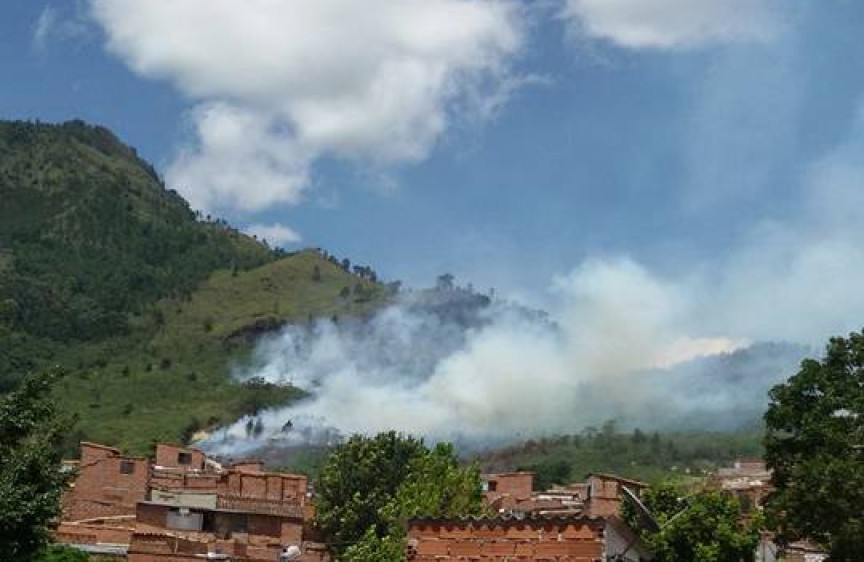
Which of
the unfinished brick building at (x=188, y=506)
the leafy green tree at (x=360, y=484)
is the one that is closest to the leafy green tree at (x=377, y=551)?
the unfinished brick building at (x=188, y=506)

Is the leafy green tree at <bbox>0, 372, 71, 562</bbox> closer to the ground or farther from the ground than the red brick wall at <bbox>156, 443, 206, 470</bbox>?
closer to the ground

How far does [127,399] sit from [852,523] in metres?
135

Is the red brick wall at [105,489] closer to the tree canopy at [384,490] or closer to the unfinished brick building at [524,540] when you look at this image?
the tree canopy at [384,490]

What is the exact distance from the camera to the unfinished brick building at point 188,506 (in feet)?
192

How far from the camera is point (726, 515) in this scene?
41.8 meters

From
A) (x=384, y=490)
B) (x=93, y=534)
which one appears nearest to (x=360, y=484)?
(x=384, y=490)

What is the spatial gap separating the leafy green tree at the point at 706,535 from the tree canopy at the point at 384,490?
1245 cm

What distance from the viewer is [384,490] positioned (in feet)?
215

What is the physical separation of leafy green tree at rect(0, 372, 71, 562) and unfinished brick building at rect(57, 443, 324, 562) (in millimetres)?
20453

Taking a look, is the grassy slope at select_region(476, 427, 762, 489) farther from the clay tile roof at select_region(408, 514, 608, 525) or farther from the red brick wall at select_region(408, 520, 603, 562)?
the red brick wall at select_region(408, 520, 603, 562)

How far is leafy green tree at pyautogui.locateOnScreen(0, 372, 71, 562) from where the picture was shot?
32.5m

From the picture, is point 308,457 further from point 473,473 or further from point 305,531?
point 473,473

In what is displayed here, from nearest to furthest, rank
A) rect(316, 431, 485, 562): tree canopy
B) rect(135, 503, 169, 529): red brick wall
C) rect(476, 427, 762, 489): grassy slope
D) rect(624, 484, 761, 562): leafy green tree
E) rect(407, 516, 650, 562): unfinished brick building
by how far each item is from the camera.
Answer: rect(407, 516, 650, 562): unfinished brick building, rect(624, 484, 761, 562): leafy green tree, rect(316, 431, 485, 562): tree canopy, rect(135, 503, 169, 529): red brick wall, rect(476, 427, 762, 489): grassy slope

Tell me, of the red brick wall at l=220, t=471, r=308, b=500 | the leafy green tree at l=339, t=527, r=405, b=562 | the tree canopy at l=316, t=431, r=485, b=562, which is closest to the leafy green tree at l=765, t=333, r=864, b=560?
the leafy green tree at l=339, t=527, r=405, b=562
